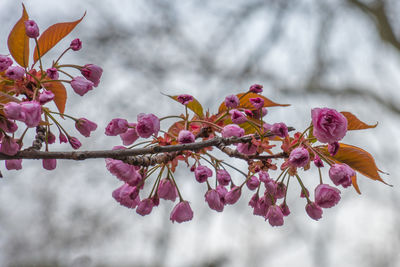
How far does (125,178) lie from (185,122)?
0.15 meters

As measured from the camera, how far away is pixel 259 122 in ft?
2.29

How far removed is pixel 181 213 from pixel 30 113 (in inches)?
15.0

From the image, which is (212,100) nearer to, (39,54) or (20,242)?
(20,242)

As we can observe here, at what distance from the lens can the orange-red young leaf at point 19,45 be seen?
2.27 ft

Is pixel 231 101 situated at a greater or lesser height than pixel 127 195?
greater

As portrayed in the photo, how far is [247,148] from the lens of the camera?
61 cm

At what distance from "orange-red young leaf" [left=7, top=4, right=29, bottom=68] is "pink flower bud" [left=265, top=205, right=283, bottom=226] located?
53 centimetres

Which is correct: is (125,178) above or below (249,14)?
below

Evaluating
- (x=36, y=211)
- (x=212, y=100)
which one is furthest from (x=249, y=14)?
(x=36, y=211)

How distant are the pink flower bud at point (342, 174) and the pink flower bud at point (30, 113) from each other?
454 millimetres

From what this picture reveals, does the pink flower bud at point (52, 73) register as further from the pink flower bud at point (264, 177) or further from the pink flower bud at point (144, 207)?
the pink flower bud at point (264, 177)

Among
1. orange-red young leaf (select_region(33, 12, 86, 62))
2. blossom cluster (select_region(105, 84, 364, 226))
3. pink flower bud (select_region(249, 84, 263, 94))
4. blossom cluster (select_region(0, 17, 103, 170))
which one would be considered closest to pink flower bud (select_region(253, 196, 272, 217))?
blossom cluster (select_region(105, 84, 364, 226))

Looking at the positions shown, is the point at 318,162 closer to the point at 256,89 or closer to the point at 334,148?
the point at 334,148

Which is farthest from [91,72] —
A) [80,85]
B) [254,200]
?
[254,200]
